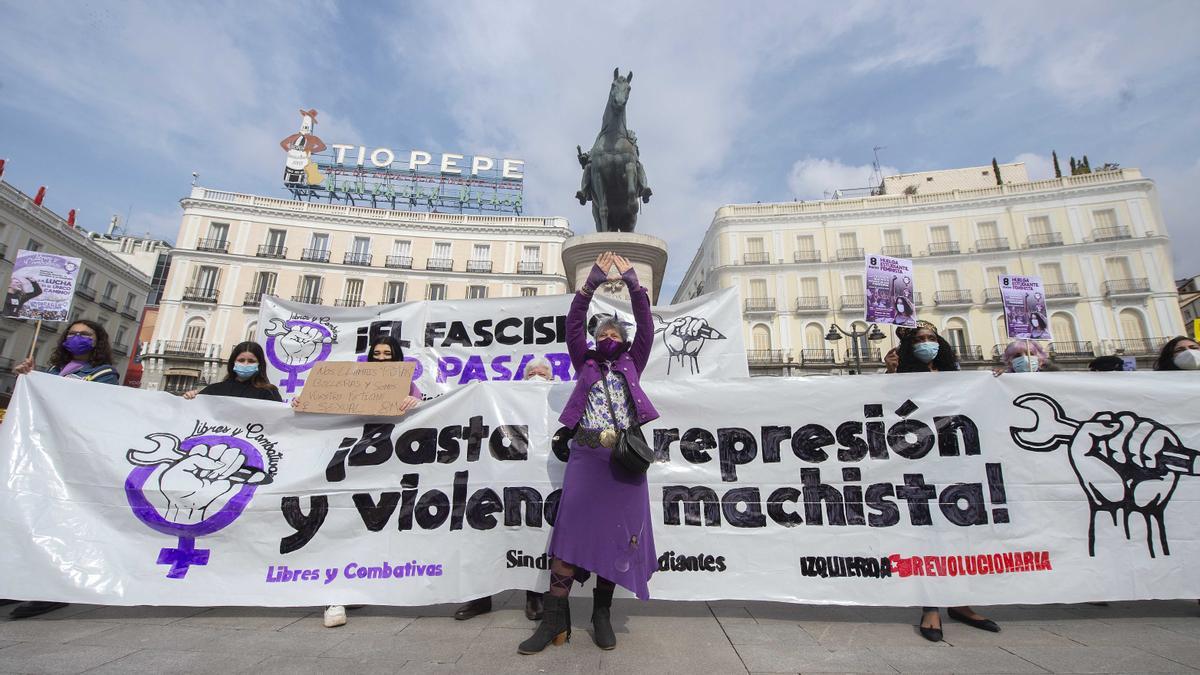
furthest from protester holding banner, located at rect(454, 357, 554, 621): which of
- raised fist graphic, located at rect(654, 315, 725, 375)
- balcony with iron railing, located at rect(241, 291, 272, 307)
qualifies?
balcony with iron railing, located at rect(241, 291, 272, 307)

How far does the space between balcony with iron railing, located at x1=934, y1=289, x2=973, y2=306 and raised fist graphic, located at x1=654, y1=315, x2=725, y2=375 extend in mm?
33904

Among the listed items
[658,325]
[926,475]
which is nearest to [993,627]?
[926,475]

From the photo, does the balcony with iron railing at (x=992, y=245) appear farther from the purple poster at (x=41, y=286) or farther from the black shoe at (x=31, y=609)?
the black shoe at (x=31, y=609)

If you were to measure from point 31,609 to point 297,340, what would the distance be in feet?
11.2

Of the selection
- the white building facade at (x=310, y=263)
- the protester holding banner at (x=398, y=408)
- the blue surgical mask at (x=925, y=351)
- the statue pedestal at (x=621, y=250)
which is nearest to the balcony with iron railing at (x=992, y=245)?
the white building facade at (x=310, y=263)

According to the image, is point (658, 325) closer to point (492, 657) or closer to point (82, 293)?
point (492, 657)

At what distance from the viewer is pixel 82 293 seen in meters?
34.3

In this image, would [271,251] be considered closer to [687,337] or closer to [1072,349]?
[687,337]

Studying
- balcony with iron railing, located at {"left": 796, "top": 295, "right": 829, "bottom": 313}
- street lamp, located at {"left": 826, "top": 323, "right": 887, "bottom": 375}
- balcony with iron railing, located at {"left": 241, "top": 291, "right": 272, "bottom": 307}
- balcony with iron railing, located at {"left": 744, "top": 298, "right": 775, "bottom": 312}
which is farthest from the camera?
balcony with iron railing, located at {"left": 744, "top": 298, "right": 775, "bottom": 312}

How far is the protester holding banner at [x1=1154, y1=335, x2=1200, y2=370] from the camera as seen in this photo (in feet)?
12.4

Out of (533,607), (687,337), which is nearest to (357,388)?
(533,607)

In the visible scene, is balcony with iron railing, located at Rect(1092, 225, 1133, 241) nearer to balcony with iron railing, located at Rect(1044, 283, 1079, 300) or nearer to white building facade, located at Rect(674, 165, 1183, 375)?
white building facade, located at Rect(674, 165, 1183, 375)

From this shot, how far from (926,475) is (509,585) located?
8.85ft

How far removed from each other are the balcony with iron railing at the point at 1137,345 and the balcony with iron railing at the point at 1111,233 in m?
6.24
